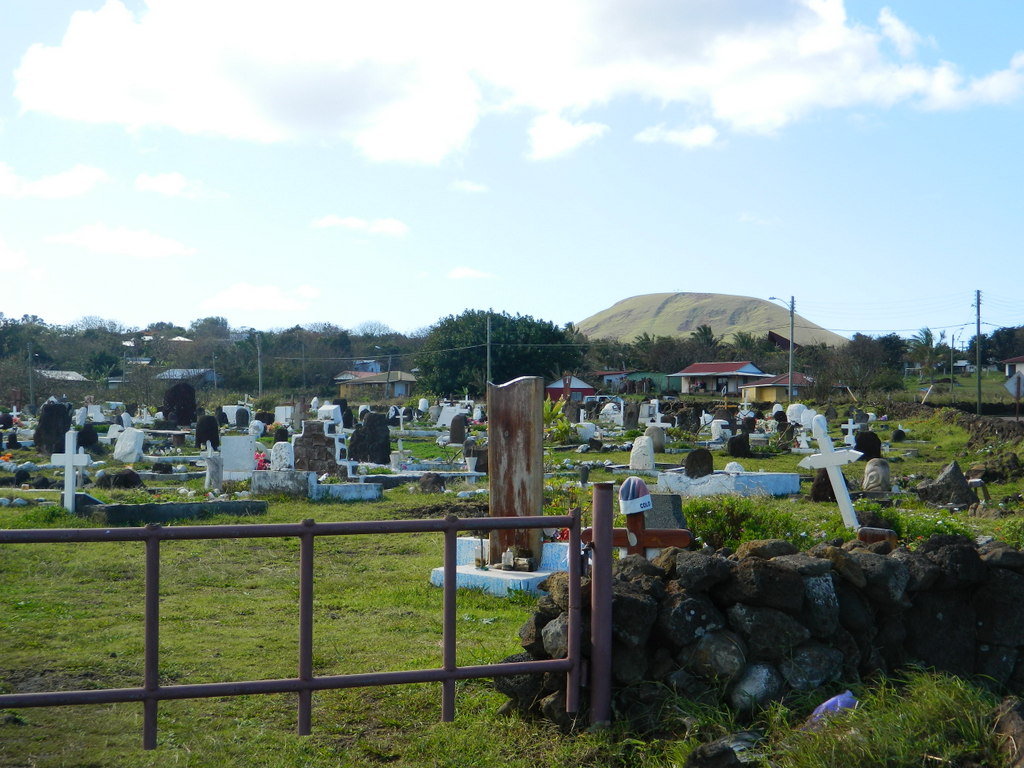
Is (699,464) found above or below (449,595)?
below

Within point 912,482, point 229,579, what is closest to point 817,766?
point 229,579

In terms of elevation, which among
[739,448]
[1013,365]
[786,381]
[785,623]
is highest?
[1013,365]

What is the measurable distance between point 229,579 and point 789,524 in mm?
4988

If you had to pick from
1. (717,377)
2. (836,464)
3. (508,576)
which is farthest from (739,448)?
(717,377)

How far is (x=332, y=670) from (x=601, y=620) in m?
1.95

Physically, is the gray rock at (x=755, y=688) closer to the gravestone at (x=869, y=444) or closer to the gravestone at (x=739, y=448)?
the gravestone at (x=869, y=444)

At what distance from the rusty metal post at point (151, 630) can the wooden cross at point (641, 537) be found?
3.01 metres

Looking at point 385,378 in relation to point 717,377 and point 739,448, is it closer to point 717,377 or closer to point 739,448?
point 717,377

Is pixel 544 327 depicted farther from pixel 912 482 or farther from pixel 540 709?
pixel 540 709

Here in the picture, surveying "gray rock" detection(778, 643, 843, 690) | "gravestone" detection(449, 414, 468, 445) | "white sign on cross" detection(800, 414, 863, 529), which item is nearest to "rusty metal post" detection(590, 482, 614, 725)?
"gray rock" detection(778, 643, 843, 690)

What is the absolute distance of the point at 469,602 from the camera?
7699 millimetres

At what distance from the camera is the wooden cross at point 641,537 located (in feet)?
20.5

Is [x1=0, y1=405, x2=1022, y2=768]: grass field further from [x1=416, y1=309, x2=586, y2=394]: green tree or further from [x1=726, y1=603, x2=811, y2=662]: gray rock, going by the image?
[x1=416, y1=309, x2=586, y2=394]: green tree

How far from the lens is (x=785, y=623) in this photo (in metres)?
4.49
